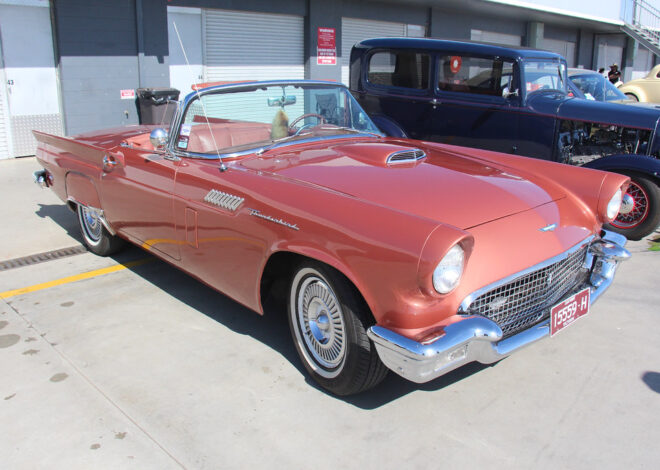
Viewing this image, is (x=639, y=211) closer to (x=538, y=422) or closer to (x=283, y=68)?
(x=538, y=422)

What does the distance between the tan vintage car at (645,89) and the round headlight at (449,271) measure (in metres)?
13.0

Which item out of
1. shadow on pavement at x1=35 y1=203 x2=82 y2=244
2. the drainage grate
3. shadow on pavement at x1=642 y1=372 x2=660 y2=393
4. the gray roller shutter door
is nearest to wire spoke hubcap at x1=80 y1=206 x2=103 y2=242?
the drainage grate

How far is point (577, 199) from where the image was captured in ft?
11.2

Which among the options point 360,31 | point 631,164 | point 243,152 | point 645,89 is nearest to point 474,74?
point 631,164

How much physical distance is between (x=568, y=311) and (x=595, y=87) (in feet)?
24.4

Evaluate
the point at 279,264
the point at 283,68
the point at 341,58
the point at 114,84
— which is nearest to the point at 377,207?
the point at 279,264

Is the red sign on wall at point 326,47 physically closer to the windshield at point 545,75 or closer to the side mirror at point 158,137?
the windshield at point 545,75

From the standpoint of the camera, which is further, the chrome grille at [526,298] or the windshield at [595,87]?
the windshield at [595,87]

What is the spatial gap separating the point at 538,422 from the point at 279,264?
1.50 metres

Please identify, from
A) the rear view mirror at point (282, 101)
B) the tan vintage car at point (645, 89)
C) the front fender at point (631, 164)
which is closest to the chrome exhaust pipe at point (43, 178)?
the rear view mirror at point (282, 101)

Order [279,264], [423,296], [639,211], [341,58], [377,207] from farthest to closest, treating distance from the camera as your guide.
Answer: [341,58]
[639,211]
[279,264]
[377,207]
[423,296]

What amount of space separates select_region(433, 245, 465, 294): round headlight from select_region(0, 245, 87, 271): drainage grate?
3.91 m

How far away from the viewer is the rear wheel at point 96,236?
493cm

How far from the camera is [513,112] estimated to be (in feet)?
20.8
